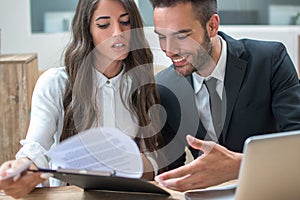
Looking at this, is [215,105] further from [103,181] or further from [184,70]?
[103,181]

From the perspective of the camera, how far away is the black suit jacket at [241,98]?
1.71 m

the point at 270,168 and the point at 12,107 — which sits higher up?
the point at 270,168

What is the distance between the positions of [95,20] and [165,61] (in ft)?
3.76

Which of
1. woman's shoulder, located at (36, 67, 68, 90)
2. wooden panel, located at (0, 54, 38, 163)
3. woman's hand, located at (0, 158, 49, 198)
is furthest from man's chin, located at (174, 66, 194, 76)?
wooden panel, located at (0, 54, 38, 163)

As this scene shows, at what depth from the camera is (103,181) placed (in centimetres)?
112

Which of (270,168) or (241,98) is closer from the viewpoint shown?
(270,168)

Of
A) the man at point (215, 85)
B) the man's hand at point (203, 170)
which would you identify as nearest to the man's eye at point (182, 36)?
the man at point (215, 85)

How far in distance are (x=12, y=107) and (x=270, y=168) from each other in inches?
95.3

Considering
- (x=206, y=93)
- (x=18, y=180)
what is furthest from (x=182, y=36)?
(x=18, y=180)

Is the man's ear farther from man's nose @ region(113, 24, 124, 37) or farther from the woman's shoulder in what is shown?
the woman's shoulder

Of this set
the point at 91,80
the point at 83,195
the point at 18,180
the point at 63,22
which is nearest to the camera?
the point at 18,180

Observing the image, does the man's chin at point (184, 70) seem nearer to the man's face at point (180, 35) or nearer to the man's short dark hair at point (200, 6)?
the man's face at point (180, 35)

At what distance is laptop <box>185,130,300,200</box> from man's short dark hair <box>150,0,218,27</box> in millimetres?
830

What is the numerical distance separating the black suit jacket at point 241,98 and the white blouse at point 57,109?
0.14 metres
